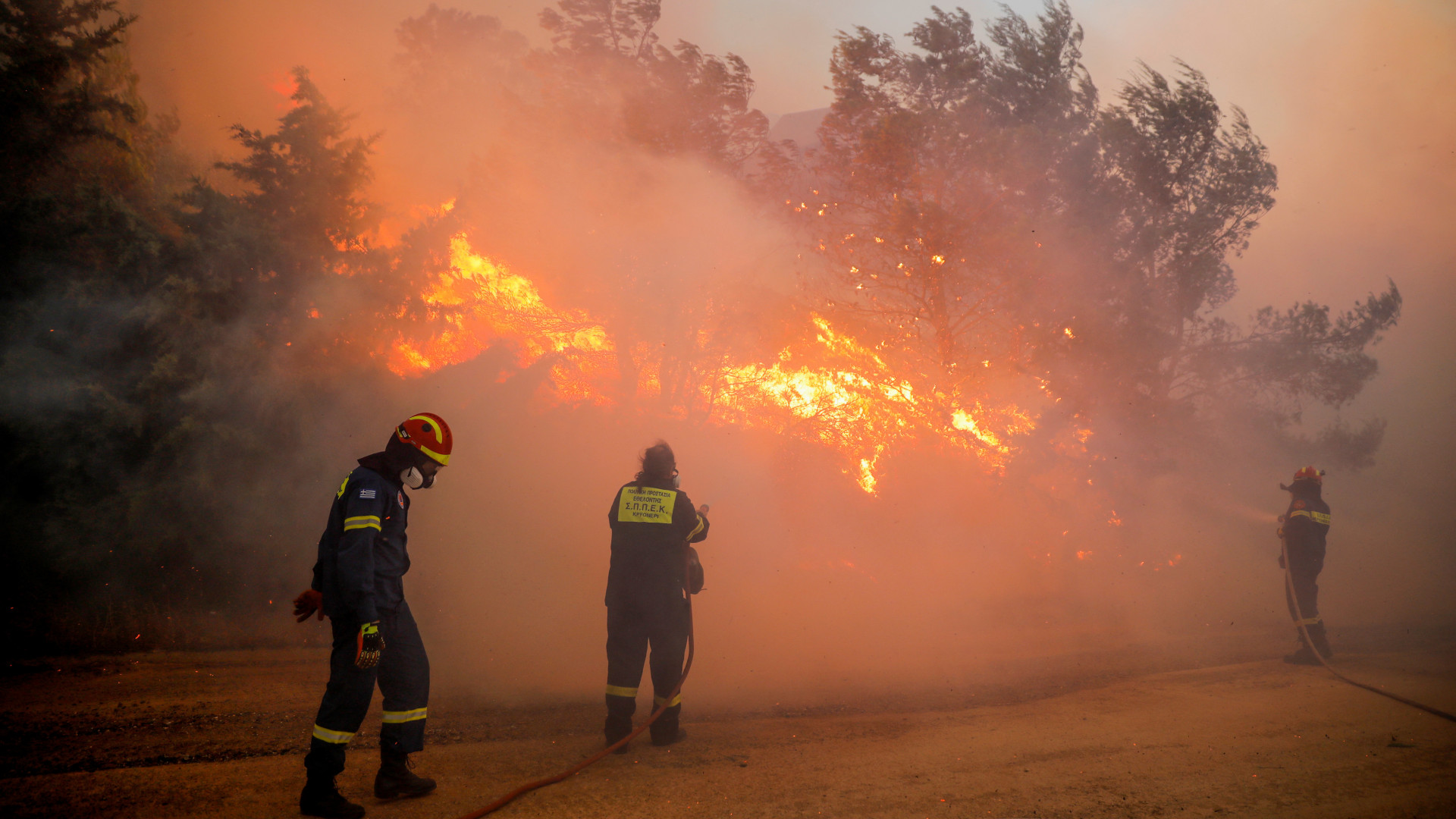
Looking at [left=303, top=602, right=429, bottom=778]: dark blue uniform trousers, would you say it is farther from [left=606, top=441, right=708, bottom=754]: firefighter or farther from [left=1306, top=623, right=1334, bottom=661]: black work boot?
[left=1306, top=623, right=1334, bottom=661]: black work boot

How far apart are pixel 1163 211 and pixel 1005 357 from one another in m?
3.83

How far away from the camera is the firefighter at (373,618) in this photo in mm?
3430

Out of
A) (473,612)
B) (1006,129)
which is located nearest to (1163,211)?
(1006,129)

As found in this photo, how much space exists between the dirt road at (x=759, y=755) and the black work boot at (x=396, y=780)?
0.08 meters

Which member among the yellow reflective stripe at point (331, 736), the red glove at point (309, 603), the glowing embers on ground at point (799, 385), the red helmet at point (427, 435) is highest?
the glowing embers on ground at point (799, 385)

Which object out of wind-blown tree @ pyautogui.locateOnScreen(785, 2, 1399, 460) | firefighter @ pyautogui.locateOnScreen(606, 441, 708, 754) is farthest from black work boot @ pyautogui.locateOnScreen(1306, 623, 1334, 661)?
firefighter @ pyautogui.locateOnScreen(606, 441, 708, 754)

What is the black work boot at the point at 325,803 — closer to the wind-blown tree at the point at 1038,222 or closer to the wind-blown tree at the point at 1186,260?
the wind-blown tree at the point at 1038,222

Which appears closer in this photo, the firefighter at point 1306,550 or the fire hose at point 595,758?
the fire hose at point 595,758

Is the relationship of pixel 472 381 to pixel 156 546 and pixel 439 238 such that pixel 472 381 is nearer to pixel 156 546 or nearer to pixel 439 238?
pixel 439 238

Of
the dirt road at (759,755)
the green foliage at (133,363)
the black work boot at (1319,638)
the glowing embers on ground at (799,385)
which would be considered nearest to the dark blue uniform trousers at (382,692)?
the dirt road at (759,755)

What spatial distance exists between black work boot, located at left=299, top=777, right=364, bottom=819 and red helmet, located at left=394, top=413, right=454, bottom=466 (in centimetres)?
164

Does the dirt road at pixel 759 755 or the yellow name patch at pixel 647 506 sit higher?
the yellow name patch at pixel 647 506

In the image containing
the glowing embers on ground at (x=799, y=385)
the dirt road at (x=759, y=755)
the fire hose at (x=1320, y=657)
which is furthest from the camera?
the glowing embers on ground at (x=799, y=385)

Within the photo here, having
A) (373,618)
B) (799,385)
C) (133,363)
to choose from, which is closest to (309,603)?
(373,618)
